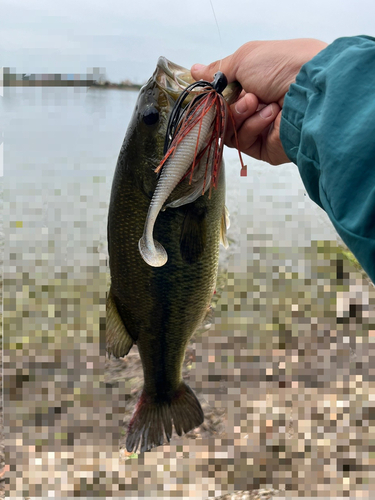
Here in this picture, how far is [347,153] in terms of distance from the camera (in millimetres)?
550

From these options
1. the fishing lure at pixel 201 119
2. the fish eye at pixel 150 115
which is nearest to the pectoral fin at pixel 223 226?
the fishing lure at pixel 201 119

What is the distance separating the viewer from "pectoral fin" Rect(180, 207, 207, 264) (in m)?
0.90

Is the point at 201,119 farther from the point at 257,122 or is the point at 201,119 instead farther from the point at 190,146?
the point at 257,122

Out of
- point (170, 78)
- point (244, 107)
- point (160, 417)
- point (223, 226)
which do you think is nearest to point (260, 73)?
point (244, 107)

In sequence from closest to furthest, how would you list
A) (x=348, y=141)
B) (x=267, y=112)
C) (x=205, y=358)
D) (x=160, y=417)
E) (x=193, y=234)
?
(x=348, y=141), (x=193, y=234), (x=267, y=112), (x=160, y=417), (x=205, y=358)

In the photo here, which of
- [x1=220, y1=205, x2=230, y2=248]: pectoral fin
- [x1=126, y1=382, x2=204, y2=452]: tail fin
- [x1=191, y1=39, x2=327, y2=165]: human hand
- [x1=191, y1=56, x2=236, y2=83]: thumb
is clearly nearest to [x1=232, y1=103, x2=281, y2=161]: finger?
[x1=191, y1=39, x2=327, y2=165]: human hand

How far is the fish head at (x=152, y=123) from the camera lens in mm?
850

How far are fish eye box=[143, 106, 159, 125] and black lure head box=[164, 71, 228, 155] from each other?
37mm

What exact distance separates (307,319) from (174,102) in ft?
8.07

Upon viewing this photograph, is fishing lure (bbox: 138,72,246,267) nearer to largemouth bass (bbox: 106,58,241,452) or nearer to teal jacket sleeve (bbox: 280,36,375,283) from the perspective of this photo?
largemouth bass (bbox: 106,58,241,452)

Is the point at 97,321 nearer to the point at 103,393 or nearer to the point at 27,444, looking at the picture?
the point at 103,393

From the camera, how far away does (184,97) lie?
0.82 meters

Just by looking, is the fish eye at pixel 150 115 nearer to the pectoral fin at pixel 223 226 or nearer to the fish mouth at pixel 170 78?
the fish mouth at pixel 170 78

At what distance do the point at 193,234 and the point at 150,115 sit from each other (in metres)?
0.28
